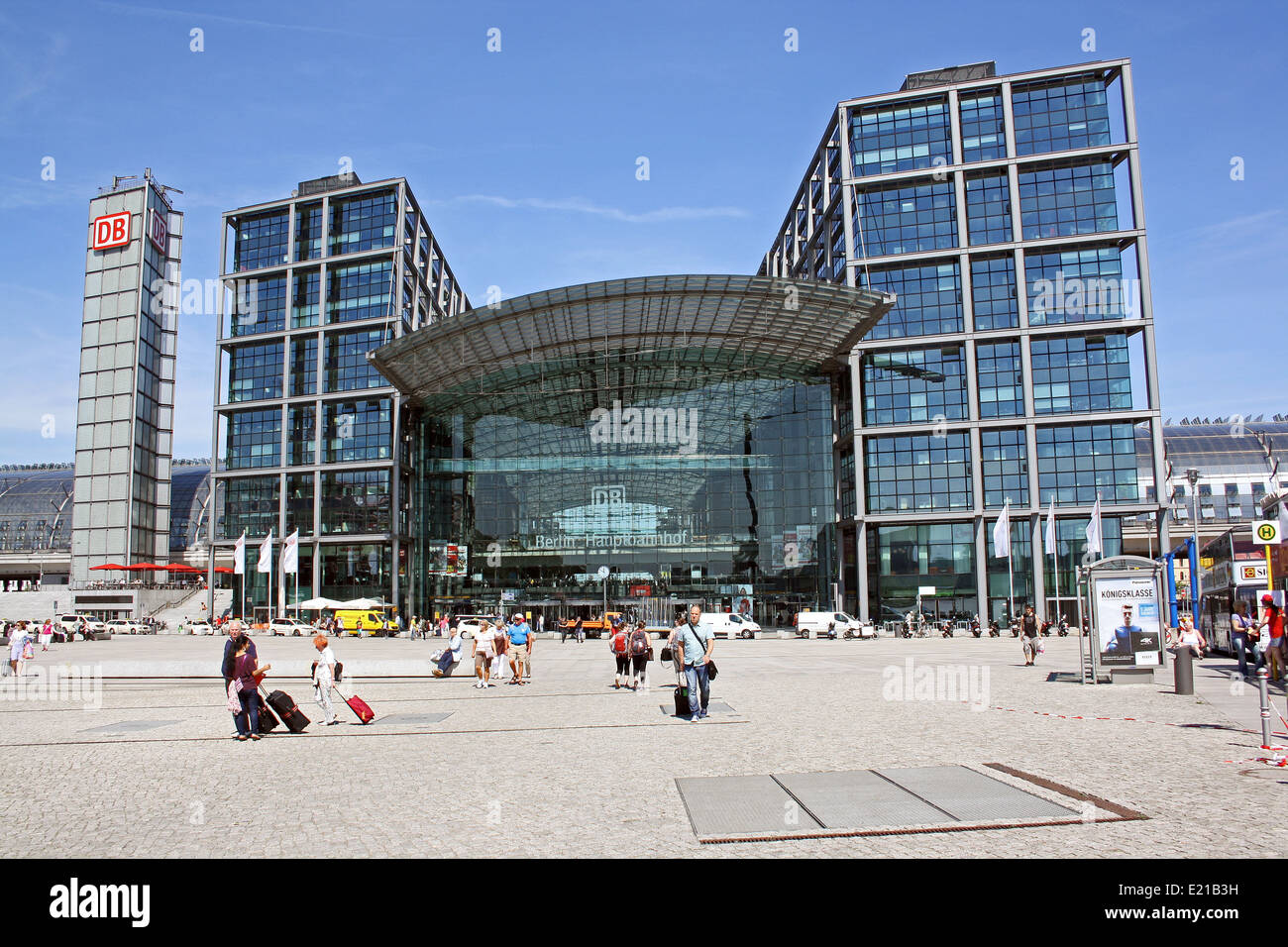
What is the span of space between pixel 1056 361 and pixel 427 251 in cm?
5477

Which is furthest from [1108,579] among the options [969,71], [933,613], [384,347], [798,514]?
[969,71]

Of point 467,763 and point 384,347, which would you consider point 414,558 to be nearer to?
point 384,347

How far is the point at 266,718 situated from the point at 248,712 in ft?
1.09

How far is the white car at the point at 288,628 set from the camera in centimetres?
6550

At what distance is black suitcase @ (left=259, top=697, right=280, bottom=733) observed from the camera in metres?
14.3

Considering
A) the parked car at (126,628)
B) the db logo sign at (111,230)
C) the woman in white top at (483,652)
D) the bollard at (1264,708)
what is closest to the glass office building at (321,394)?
the parked car at (126,628)

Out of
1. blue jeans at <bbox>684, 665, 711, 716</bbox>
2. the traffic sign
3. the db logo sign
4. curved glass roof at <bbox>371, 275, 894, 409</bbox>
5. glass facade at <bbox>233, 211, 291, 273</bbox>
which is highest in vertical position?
the db logo sign

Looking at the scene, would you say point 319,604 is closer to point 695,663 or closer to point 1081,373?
point 1081,373

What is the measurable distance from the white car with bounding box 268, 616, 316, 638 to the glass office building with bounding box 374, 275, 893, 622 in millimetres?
11073

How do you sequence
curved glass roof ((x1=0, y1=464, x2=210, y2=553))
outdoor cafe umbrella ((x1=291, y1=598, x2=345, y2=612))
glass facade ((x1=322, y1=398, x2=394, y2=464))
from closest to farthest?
1. outdoor cafe umbrella ((x1=291, y1=598, x2=345, y2=612))
2. glass facade ((x1=322, y1=398, x2=394, y2=464))
3. curved glass roof ((x1=0, y1=464, x2=210, y2=553))

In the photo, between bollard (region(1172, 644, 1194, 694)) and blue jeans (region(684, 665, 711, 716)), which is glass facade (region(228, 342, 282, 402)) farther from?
bollard (region(1172, 644, 1194, 694))

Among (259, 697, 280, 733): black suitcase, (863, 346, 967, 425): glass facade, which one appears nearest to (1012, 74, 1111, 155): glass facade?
(863, 346, 967, 425): glass facade

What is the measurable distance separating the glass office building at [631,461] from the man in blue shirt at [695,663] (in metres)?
51.1

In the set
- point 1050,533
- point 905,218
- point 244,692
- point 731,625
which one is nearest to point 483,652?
point 244,692
